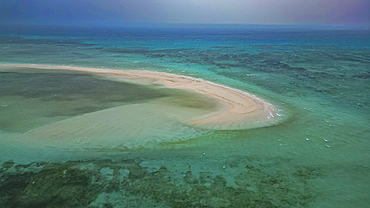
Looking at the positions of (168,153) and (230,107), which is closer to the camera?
(168,153)

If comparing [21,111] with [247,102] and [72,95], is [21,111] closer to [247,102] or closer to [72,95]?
[72,95]

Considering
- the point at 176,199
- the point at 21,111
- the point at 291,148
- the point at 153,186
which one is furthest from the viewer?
the point at 21,111

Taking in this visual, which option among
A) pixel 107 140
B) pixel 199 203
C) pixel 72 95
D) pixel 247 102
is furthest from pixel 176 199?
pixel 72 95

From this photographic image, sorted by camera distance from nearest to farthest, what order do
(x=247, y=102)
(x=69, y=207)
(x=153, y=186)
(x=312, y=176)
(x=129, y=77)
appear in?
(x=69, y=207) < (x=153, y=186) < (x=312, y=176) < (x=247, y=102) < (x=129, y=77)

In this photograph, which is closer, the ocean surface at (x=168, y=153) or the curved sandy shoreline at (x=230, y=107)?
the ocean surface at (x=168, y=153)

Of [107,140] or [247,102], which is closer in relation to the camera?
[107,140]

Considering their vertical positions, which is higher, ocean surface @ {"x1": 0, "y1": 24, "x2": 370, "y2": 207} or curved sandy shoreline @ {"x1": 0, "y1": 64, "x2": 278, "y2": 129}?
curved sandy shoreline @ {"x1": 0, "y1": 64, "x2": 278, "y2": 129}

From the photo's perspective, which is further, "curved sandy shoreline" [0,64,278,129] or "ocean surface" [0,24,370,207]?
"curved sandy shoreline" [0,64,278,129]

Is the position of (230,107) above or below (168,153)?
above

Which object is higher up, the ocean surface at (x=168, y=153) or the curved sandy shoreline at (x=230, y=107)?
the curved sandy shoreline at (x=230, y=107)
